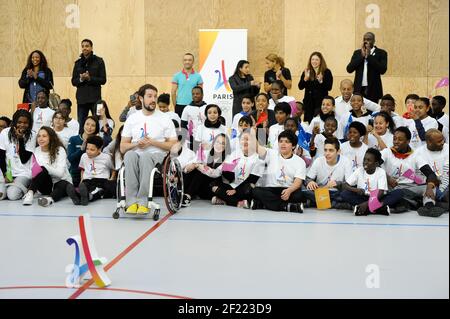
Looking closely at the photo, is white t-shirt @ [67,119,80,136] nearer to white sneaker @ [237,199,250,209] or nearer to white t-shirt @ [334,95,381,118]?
white sneaker @ [237,199,250,209]

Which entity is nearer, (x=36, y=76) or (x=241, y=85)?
(x=241, y=85)

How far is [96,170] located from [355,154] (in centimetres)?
276

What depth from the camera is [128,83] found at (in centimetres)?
1148

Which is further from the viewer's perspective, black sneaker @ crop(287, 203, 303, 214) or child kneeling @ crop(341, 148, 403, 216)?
black sneaker @ crop(287, 203, 303, 214)

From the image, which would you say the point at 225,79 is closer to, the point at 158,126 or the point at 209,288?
the point at 158,126

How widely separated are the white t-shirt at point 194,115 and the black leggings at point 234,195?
1.52 m

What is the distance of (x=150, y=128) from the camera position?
6.14m

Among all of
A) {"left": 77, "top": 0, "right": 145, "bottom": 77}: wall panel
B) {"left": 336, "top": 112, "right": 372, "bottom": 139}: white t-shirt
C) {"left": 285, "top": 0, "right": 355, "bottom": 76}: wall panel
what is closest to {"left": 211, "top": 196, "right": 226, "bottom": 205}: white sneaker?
{"left": 336, "top": 112, "right": 372, "bottom": 139}: white t-shirt

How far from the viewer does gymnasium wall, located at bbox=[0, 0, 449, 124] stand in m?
10.9

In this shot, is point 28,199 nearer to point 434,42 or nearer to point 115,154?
point 115,154

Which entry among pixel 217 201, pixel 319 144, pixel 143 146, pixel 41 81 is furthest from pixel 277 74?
pixel 143 146

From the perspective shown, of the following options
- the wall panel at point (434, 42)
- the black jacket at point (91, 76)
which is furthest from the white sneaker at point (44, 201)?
the wall panel at point (434, 42)

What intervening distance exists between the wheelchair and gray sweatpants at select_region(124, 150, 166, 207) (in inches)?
2.1

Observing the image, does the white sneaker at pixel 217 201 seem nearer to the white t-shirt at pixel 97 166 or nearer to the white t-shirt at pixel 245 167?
the white t-shirt at pixel 245 167
